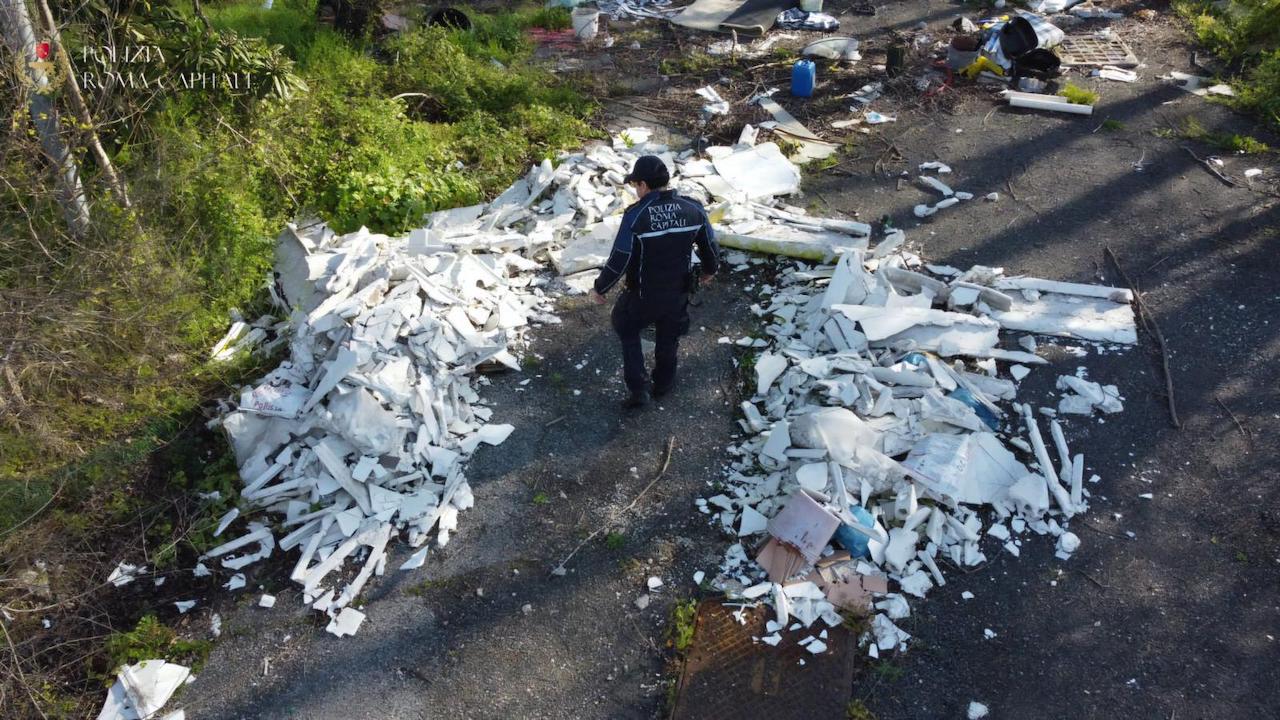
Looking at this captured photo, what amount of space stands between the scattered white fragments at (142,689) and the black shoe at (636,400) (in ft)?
10.7

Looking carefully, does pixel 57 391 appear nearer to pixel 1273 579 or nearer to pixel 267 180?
pixel 267 180

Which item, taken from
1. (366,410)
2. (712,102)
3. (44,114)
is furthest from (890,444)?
(44,114)

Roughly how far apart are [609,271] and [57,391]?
14.0 feet

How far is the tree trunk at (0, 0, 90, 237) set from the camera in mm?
6227

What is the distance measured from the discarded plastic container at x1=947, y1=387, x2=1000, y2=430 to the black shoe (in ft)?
7.30

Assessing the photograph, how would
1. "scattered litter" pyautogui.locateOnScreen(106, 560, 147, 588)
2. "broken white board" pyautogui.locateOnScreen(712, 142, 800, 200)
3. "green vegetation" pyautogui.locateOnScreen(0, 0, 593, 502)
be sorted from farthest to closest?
"broken white board" pyautogui.locateOnScreen(712, 142, 800, 200), "green vegetation" pyautogui.locateOnScreen(0, 0, 593, 502), "scattered litter" pyautogui.locateOnScreen(106, 560, 147, 588)

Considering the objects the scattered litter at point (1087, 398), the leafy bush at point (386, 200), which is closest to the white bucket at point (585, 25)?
the leafy bush at point (386, 200)

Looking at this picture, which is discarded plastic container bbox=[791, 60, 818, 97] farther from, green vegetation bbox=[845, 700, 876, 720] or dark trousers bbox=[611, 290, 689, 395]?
green vegetation bbox=[845, 700, 876, 720]

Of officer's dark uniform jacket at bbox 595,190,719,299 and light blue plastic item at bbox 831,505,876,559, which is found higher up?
officer's dark uniform jacket at bbox 595,190,719,299

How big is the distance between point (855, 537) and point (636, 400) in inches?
75.7

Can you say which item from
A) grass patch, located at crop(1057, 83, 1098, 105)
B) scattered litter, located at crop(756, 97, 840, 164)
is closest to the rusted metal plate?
scattered litter, located at crop(756, 97, 840, 164)

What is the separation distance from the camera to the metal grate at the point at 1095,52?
37.5 feet

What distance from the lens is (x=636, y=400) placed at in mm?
6242

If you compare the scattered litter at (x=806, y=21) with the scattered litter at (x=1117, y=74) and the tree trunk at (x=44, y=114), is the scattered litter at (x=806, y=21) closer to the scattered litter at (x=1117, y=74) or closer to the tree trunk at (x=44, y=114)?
the scattered litter at (x=1117, y=74)
